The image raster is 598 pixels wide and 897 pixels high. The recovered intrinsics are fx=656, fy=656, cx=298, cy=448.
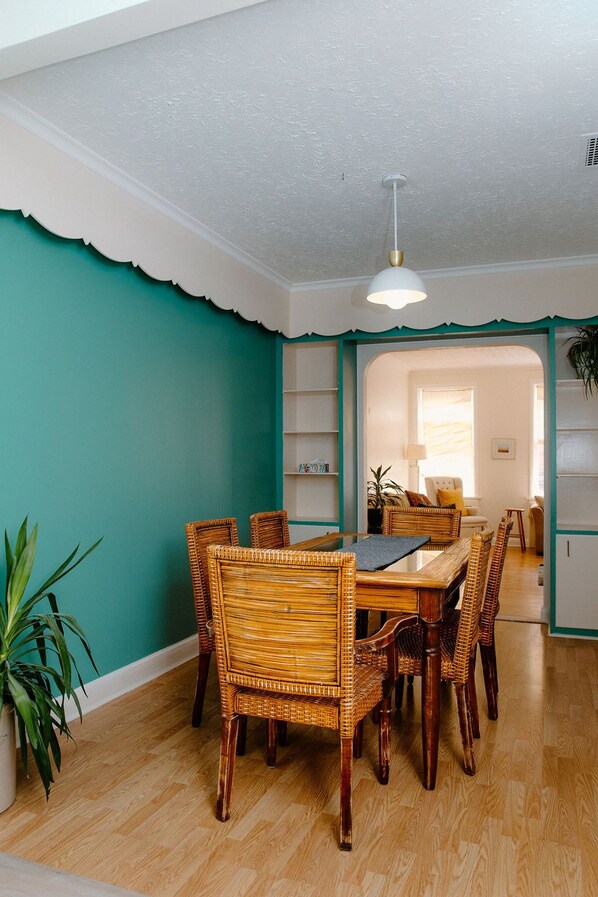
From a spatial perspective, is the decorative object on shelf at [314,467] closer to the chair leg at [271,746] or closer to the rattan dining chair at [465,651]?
the rattan dining chair at [465,651]

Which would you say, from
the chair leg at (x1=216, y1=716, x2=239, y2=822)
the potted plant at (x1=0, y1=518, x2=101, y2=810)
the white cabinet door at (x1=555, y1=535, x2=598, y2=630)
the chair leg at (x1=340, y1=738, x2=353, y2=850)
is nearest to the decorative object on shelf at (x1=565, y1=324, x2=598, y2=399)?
the white cabinet door at (x1=555, y1=535, x2=598, y2=630)

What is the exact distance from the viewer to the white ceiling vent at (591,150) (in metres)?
2.97

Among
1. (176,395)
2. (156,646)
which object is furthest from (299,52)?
(156,646)

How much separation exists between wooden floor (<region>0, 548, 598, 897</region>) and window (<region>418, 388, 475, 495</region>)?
6955 millimetres

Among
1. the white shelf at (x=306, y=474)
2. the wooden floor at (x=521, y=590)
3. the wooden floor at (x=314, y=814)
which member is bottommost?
the wooden floor at (x=314, y=814)

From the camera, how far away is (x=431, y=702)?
2.49 m

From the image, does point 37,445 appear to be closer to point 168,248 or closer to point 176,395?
Answer: point 176,395

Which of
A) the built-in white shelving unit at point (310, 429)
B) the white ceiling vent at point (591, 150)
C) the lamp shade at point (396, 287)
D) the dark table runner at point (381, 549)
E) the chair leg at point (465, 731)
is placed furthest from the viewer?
the built-in white shelving unit at point (310, 429)

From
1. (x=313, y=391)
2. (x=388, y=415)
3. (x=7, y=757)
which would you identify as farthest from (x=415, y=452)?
(x=7, y=757)

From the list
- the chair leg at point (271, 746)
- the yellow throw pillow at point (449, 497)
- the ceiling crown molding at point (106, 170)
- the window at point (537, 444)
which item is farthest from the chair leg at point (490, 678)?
the window at point (537, 444)

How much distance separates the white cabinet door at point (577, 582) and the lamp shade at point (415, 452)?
4.93m

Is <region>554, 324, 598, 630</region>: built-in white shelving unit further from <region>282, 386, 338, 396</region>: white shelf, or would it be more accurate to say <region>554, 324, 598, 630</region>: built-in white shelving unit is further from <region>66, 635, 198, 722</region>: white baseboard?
<region>66, 635, 198, 722</region>: white baseboard

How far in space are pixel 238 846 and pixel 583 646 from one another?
10.5 ft

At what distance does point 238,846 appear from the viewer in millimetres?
2100
